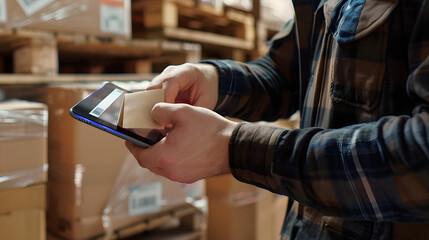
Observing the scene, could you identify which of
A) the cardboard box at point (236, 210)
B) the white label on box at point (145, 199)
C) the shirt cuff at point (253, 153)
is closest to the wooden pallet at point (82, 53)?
the white label on box at point (145, 199)

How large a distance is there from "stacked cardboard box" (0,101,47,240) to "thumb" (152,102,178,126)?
2.36ft

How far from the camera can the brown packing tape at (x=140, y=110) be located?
2.71ft

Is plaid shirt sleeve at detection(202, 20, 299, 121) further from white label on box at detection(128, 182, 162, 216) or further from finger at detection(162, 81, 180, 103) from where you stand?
white label on box at detection(128, 182, 162, 216)

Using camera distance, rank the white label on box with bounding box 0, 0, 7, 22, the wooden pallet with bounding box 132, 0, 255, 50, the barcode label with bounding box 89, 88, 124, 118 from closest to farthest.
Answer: the barcode label with bounding box 89, 88, 124, 118 → the white label on box with bounding box 0, 0, 7, 22 → the wooden pallet with bounding box 132, 0, 255, 50

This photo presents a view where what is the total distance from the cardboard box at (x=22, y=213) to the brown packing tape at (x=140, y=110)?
2.32ft

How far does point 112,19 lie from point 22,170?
0.81 metres

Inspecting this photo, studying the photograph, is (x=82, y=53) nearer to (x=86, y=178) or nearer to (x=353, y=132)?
(x=86, y=178)

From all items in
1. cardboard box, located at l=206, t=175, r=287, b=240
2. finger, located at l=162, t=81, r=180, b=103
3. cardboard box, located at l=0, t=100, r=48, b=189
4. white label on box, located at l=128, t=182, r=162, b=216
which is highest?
finger, located at l=162, t=81, r=180, b=103

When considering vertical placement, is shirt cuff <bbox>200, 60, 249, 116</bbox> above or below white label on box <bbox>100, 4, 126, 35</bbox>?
below

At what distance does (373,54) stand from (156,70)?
1.89 metres

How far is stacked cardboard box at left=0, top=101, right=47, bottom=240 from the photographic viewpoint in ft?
4.20

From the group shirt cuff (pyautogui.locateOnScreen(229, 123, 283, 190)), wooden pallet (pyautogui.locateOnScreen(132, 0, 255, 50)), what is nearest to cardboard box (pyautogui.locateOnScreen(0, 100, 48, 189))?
shirt cuff (pyautogui.locateOnScreen(229, 123, 283, 190))

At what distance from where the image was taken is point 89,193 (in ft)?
5.07

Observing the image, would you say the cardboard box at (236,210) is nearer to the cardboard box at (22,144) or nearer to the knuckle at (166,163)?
the cardboard box at (22,144)
